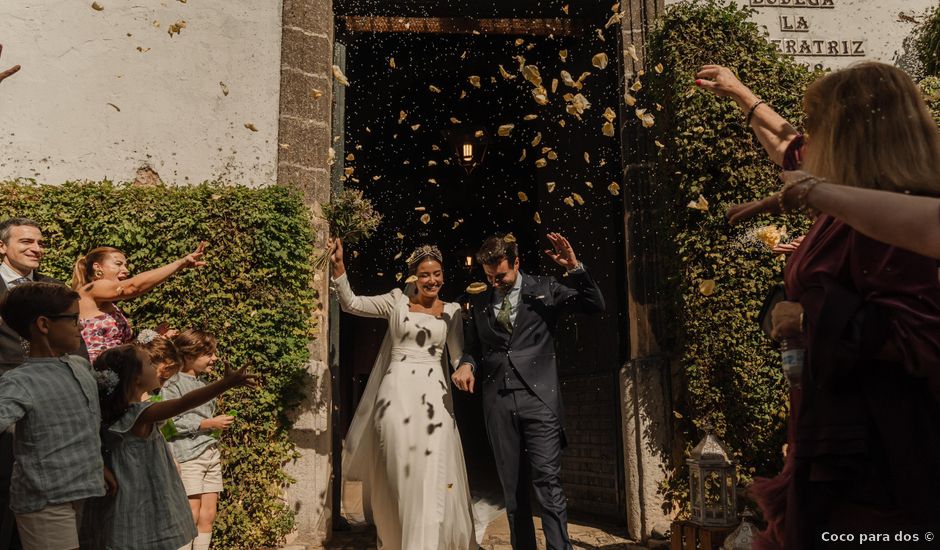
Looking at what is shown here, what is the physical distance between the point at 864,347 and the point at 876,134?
0.49 m

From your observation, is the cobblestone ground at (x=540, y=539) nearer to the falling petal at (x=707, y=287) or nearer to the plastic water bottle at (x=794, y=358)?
the falling petal at (x=707, y=287)

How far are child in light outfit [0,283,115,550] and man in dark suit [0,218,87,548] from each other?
548mm

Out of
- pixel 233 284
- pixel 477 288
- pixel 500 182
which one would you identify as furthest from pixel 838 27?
pixel 500 182

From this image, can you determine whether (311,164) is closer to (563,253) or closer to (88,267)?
(88,267)

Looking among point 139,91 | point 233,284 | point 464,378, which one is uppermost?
point 139,91

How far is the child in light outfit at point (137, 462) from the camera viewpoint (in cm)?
347

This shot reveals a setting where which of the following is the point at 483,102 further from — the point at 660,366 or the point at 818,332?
the point at 818,332

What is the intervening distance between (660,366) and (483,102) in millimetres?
6715

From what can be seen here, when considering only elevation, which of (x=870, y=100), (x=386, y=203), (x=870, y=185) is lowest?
(x=870, y=185)

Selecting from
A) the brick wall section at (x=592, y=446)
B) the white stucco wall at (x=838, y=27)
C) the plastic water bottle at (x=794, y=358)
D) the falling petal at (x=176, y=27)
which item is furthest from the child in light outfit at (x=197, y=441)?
the white stucco wall at (x=838, y=27)

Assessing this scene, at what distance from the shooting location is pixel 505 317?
5.38m

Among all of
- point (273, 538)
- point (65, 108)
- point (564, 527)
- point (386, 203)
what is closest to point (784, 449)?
point (564, 527)

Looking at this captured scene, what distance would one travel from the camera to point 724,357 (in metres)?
5.82

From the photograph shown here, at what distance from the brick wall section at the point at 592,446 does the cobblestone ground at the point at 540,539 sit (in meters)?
0.35
